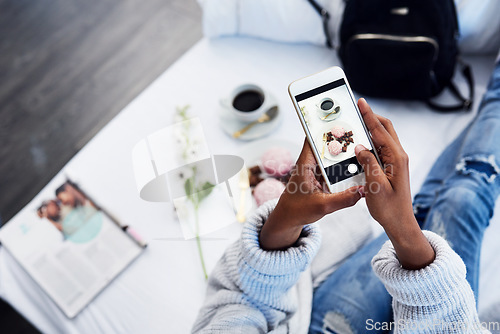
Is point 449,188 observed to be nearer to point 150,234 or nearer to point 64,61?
point 150,234

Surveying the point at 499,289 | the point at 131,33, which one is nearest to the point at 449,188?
the point at 499,289

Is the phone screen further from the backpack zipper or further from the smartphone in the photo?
the backpack zipper

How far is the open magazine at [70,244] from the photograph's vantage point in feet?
2.50

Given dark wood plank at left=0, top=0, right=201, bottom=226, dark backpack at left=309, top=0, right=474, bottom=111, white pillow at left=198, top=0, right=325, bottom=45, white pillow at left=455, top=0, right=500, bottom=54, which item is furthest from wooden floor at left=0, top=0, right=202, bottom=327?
white pillow at left=455, top=0, right=500, bottom=54

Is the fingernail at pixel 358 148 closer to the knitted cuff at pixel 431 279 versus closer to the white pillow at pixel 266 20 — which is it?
the knitted cuff at pixel 431 279

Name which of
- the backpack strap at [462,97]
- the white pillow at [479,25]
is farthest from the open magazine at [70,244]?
the white pillow at [479,25]

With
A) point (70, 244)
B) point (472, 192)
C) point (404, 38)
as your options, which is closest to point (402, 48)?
point (404, 38)

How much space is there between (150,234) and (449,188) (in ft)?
1.92

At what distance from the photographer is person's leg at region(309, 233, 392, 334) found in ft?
2.10

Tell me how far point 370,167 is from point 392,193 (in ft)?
0.12

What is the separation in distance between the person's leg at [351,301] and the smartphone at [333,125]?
0.89 ft

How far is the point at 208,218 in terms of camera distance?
78 cm

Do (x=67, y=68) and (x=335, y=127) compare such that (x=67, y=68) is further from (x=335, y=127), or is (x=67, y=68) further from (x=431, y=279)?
(x=431, y=279)

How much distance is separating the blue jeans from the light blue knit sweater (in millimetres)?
51
